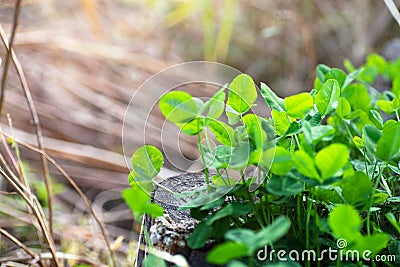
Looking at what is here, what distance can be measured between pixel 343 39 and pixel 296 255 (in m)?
1.72

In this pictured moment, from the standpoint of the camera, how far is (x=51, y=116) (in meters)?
1.53

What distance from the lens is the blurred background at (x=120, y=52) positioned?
1.46 meters

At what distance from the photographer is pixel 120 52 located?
1614 millimetres

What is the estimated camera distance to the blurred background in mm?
1464

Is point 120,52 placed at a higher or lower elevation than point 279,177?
higher

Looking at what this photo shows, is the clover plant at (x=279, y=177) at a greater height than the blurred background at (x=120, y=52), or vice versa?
the blurred background at (x=120, y=52)

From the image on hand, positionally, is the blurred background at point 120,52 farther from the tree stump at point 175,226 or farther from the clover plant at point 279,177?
the clover plant at point 279,177

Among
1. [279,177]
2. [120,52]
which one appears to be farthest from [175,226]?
[120,52]

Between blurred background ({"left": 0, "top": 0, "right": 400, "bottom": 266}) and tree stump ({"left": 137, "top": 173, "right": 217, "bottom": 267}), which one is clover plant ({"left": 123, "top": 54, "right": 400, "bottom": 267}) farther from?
blurred background ({"left": 0, "top": 0, "right": 400, "bottom": 266})

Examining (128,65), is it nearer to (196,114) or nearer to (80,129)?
(80,129)

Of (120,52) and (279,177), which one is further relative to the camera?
(120,52)

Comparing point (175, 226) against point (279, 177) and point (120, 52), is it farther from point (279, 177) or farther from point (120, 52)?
point (120, 52)

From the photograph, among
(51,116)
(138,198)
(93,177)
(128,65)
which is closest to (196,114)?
(138,198)

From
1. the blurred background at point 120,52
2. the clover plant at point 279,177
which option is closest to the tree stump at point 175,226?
the clover plant at point 279,177
